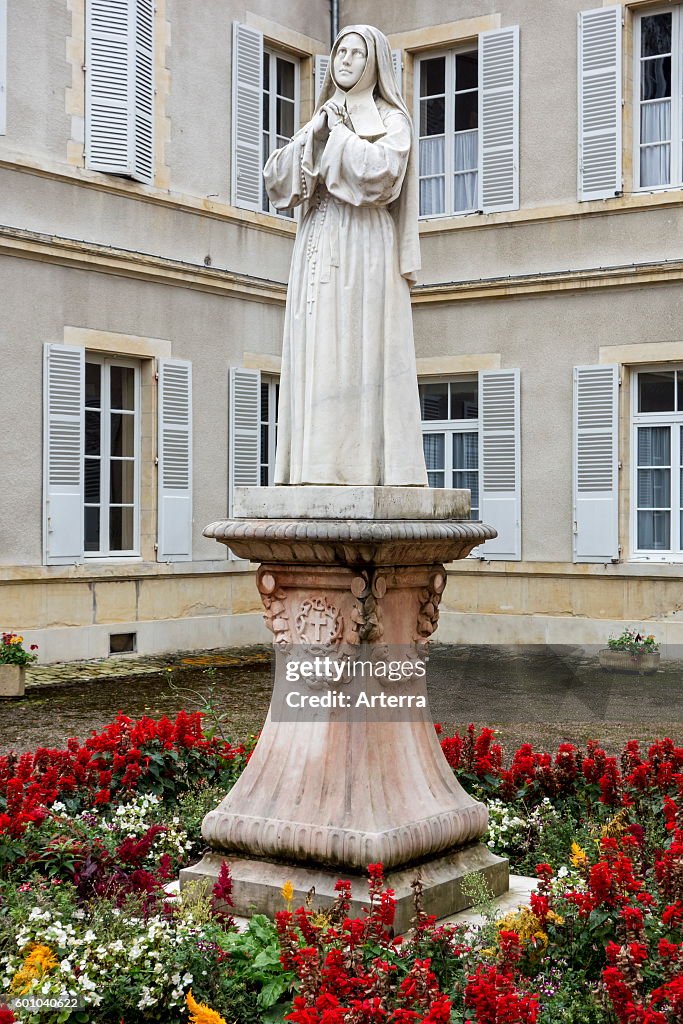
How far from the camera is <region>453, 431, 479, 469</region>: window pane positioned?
13242 mm

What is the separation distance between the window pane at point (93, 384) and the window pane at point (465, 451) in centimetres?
376

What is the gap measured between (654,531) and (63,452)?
5554 millimetres

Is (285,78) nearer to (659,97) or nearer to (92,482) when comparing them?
(659,97)

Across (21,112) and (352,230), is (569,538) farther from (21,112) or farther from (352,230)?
(352,230)

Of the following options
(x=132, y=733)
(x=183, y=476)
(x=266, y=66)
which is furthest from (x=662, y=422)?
(x=132, y=733)

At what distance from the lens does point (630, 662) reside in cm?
1139

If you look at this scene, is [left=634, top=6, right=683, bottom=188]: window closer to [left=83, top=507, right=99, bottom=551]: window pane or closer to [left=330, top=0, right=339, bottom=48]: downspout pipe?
[left=330, top=0, right=339, bottom=48]: downspout pipe

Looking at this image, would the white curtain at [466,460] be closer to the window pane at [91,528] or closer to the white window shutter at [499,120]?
the white window shutter at [499,120]

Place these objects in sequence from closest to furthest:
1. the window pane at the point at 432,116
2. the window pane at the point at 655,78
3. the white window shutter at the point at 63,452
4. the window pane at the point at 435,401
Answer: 1. the white window shutter at the point at 63,452
2. the window pane at the point at 655,78
3. the window pane at the point at 435,401
4. the window pane at the point at 432,116

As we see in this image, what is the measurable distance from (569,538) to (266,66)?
5965 mm

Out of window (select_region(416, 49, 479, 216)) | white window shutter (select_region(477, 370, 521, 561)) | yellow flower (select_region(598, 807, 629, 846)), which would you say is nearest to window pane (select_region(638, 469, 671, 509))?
white window shutter (select_region(477, 370, 521, 561))

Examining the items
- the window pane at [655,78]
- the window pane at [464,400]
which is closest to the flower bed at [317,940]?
the window pane at [464,400]

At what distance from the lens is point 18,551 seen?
10.7 metres

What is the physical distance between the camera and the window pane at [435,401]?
13.5 meters
